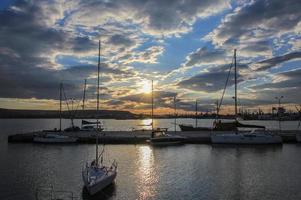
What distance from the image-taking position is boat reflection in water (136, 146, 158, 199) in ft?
108

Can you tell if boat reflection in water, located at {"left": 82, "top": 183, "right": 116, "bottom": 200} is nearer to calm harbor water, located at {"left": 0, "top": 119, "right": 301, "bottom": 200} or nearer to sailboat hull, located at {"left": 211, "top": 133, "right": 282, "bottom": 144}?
calm harbor water, located at {"left": 0, "top": 119, "right": 301, "bottom": 200}

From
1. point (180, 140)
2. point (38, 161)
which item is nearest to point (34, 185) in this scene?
point (38, 161)

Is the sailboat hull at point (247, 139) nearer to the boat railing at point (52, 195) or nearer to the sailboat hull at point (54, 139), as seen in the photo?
the sailboat hull at point (54, 139)

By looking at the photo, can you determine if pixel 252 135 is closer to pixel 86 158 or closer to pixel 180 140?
Answer: pixel 180 140

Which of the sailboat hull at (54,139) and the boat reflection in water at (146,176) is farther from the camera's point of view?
the sailboat hull at (54,139)

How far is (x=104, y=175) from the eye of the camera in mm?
32688

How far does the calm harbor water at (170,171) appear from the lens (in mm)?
32875

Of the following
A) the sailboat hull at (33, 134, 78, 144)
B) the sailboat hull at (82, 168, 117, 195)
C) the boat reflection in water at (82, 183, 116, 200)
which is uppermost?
the sailboat hull at (33, 134, 78, 144)

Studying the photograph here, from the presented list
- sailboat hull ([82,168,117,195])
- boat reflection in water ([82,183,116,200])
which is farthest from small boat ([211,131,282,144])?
boat reflection in water ([82,183,116,200])

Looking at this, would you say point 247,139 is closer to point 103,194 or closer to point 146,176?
point 146,176

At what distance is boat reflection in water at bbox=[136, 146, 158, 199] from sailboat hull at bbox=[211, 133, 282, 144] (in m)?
17.3

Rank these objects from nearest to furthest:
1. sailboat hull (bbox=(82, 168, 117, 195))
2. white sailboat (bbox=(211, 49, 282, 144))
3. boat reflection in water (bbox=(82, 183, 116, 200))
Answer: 1. sailboat hull (bbox=(82, 168, 117, 195))
2. boat reflection in water (bbox=(82, 183, 116, 200))
3. white sailboat (bbox=(211, 49, 282, 144))

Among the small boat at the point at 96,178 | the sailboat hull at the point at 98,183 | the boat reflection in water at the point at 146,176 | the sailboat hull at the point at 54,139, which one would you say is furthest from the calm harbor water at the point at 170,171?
the sailboat hull at the point at 54,139

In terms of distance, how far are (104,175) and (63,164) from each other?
60.2ft
